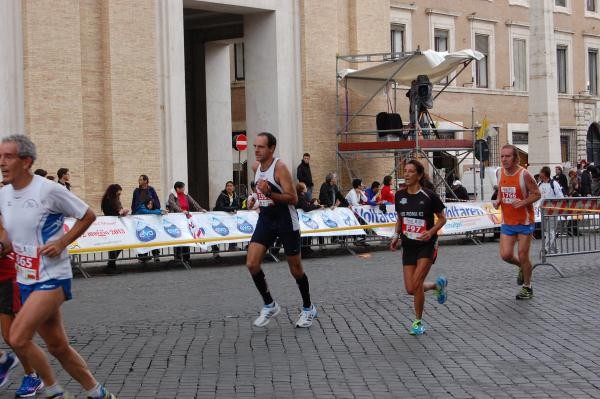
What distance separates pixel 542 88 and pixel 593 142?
1688 centimetres

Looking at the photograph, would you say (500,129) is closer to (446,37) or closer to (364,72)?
(446,37)

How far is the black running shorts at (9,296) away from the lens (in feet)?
27.8

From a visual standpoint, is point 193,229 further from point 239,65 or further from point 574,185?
point 239,65

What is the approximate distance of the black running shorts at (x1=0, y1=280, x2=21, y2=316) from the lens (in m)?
8.48

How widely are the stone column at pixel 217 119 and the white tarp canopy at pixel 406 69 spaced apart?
4.86 m

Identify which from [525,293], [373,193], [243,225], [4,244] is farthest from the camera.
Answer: [373,193]

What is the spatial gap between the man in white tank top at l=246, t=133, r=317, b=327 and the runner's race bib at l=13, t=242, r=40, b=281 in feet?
13.9

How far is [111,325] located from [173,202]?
34.1 feet

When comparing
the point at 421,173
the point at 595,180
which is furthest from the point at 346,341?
the point at 595,180

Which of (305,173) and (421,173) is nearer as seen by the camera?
(421,173)

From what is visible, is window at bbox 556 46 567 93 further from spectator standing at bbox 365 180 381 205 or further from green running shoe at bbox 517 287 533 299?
green running shoe at bbox 517 287 533 299

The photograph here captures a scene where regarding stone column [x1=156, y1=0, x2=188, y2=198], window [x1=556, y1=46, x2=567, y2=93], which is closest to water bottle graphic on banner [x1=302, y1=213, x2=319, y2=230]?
stone column [x1=156, y1=0, x2=188, y2=198]

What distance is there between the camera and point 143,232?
2053cm

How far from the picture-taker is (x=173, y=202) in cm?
2266
